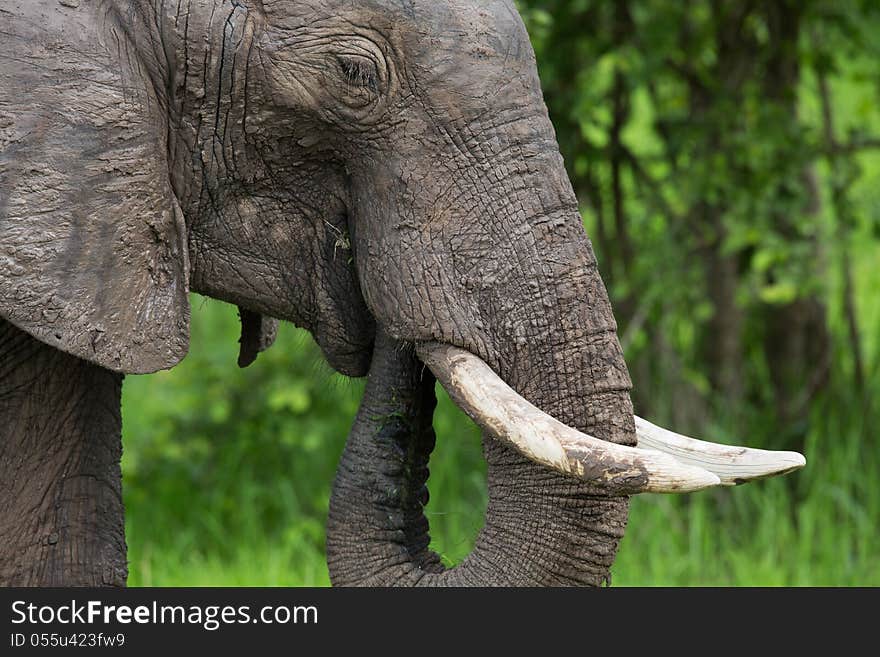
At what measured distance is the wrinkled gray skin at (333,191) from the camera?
275 cm

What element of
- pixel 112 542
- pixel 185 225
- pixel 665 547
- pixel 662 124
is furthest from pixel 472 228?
pixel 662 124

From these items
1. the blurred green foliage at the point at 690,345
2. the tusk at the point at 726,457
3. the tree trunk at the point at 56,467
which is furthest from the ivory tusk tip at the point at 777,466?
the blurred green foliage at the point at 690,345

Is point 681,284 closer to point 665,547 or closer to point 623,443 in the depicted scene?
point 665,547

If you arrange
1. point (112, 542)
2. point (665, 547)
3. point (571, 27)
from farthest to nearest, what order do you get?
point (571, 27) → point (665, 547) → point (112, 542)

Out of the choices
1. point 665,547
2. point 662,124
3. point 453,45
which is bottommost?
point 665,547

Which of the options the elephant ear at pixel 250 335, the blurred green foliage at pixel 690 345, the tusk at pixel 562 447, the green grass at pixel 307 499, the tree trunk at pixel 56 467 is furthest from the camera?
the blurred green foliage at pixel 690 345

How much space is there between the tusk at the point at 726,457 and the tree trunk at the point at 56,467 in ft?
3.77

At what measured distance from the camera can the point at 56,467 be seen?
3.29 meters

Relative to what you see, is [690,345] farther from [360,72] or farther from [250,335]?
[360,72]

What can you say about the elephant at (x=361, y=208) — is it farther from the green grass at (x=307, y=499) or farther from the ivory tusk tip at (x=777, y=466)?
the green grass at (x=307, y=499)

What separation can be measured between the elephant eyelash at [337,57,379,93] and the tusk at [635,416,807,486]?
0.83 meters

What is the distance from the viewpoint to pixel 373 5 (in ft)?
9.23

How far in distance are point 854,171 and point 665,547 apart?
5.40ft

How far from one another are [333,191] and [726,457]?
2.87 feet
